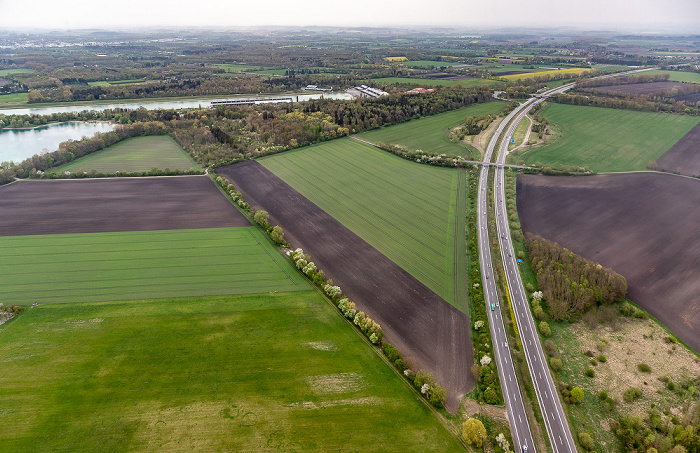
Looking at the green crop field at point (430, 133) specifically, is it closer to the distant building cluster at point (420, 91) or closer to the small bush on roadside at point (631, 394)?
the distant building cluster at point (420, 91)

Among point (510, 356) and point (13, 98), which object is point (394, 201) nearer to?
point (510, 356)

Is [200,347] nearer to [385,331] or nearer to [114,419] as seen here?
[114,419]

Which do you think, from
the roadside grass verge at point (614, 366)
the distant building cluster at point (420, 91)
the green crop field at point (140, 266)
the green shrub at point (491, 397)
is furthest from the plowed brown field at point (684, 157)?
the green crop field at point (140, 266)

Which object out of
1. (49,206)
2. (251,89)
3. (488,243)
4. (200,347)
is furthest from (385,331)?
(251,89)

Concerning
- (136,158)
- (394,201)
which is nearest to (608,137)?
(394,201)

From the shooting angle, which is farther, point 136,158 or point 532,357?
point 136,158
